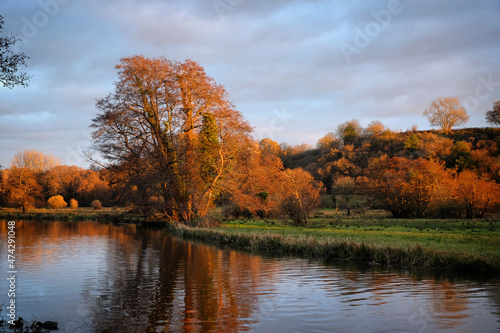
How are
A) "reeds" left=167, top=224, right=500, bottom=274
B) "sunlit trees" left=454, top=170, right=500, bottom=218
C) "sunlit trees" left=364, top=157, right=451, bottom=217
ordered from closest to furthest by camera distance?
"reeds" left=167, top=224, right=500, bottom=274 < "sunlit trees" left=454, top=170, right=500, bottom=218 < "sunlit trees" left=364, top=157, right=451, bottom=217

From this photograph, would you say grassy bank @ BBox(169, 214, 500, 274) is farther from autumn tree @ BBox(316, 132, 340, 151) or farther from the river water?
autumn tree @ BBox(316, 132, 340, 151)

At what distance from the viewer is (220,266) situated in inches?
708

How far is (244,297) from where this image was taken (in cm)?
1224

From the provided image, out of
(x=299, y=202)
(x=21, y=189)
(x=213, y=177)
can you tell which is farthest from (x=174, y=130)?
(x=21, y=189)

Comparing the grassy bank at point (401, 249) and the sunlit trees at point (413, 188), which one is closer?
the grassy bank at point (401, 249)

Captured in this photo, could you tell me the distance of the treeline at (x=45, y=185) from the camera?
64.7 meters

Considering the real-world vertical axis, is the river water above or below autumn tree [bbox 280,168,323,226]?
below

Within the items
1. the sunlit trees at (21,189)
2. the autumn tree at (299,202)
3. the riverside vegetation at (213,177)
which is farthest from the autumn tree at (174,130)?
the sunlit trees at (21,189)

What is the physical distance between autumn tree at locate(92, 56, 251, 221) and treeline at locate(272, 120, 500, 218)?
21095 millimetres

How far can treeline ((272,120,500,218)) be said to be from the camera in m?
42.2

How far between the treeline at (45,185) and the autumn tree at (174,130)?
22846mm

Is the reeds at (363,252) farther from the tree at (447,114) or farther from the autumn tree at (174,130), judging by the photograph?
the tree at (447,114)

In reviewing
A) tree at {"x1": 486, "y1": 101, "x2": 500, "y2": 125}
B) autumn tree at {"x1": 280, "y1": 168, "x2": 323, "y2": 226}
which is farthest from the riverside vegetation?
tree at {"x1": 486, "y1": 101, "x2": 500, "y2": 125}

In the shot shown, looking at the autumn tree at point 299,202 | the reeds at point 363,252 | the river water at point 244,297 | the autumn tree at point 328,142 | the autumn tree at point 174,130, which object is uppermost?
the autumn tree at point 328,142
